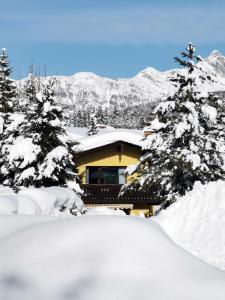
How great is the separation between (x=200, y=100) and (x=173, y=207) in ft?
23.8

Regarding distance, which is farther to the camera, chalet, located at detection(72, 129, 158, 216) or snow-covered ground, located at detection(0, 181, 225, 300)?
chalet, located at detection(72, 129, 158, 216)

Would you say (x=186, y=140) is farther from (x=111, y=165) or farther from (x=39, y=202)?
(x=111, y=165)

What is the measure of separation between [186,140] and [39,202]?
8.89 m

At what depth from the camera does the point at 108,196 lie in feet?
99.2

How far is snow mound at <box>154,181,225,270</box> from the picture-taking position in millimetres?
9547

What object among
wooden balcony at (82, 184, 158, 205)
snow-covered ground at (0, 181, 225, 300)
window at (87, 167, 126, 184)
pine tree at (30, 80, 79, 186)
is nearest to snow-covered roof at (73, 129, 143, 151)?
window at (87, 167, 126, 184)

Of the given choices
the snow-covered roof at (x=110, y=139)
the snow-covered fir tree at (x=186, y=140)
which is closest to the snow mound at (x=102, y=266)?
the snow-covered fir tree at (x=186, y=140)

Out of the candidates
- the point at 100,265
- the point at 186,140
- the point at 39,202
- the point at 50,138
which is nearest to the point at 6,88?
the point at 50,138

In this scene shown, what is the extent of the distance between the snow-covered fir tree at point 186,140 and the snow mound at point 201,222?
193 inches

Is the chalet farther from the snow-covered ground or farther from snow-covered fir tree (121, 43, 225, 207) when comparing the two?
the snow-covered ground

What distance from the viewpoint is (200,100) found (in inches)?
730

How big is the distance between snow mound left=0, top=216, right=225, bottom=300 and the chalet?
2491 cm

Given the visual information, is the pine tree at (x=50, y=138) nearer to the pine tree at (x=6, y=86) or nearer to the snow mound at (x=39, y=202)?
the snow mound at (x=39, y=202)

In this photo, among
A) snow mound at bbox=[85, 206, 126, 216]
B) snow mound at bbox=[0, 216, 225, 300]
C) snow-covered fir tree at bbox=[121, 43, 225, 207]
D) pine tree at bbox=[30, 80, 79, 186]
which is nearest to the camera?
snow mound at bbox=[0, 216, 225, 300]
